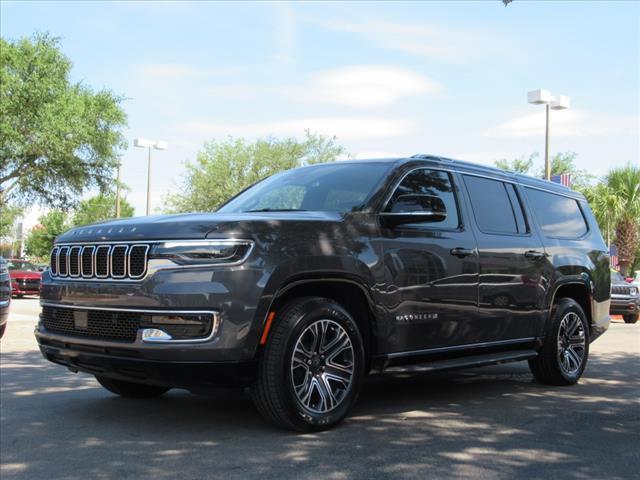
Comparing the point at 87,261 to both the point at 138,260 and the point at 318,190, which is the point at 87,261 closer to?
the point at 138,260

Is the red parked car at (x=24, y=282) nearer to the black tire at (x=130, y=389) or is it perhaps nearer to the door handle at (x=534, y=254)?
the black tire at (x=130, y=389)

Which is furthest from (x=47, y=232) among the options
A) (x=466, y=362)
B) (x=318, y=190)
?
(x=466, y=362)

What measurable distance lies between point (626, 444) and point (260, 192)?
3.41 meters

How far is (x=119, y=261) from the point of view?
16.2 ft

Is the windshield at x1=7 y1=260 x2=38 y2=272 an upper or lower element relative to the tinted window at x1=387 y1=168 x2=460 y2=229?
lower

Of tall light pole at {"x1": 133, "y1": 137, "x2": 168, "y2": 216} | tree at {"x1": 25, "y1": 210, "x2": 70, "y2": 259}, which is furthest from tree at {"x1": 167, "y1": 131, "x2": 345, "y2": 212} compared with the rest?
tree at {"x1": 25, "y1": 210, "x2": 70, "y2": 259}

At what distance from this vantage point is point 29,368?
27.1ft

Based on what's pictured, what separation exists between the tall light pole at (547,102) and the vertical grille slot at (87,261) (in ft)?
65.9

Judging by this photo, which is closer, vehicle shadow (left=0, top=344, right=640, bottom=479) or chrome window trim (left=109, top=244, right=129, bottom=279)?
vehicle shadow (left=0, top=344, right=640, bottom=479)

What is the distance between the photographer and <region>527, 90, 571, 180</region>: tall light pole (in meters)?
23.6

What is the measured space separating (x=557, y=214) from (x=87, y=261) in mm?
4800

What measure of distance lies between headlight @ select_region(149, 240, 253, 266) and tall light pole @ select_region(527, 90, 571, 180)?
20156mm

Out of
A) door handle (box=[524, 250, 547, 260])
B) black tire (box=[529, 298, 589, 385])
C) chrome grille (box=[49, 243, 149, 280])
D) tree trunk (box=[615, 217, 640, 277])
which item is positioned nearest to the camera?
chrome grille (box=[49, 243, 149, 280])

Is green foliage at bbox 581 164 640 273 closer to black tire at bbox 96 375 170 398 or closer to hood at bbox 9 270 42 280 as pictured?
hood at bbox 9 270 42 280
